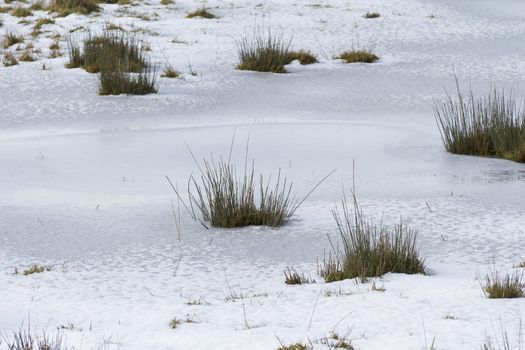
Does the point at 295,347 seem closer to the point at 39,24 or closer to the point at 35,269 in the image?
the point at 35,269

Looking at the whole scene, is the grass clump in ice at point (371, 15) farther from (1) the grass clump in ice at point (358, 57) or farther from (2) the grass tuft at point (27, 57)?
(2) the grass tuft at point (27, 57)

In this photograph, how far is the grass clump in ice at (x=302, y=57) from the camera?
11.7 meters

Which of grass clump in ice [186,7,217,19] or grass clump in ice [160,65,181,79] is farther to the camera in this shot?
grass clump in ice [186,7,217,19]

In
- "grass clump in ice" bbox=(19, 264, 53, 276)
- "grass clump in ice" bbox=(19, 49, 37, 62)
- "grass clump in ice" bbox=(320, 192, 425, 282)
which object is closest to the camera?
"grass clump in ice" bbox=(320, 192, 425, 282)

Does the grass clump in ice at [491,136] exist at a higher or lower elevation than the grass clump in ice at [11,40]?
lower

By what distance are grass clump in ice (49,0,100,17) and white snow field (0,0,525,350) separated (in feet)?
3.38

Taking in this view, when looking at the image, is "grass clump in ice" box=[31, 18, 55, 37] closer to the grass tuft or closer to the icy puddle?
the grass tuft

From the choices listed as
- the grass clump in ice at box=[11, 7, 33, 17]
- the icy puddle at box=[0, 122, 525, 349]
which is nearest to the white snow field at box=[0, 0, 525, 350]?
the icy puddle at box=[0, 122, 525, 349]

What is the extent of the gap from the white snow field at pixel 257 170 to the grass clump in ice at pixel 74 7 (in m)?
1.03

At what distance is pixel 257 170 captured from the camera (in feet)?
22.4

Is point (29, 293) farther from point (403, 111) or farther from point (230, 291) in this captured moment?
point (403, 111)

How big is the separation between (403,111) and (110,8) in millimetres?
7468

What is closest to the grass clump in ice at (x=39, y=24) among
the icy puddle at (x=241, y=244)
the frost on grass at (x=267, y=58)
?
the frost on grass at (x=267, y=58)

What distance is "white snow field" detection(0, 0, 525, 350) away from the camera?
3.73 m
